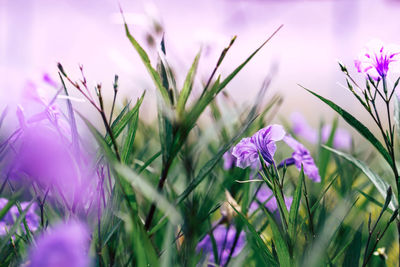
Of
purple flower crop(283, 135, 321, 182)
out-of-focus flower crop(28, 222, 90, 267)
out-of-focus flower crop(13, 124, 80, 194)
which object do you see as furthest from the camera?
purple flower crop(283, 135, 321, 182)

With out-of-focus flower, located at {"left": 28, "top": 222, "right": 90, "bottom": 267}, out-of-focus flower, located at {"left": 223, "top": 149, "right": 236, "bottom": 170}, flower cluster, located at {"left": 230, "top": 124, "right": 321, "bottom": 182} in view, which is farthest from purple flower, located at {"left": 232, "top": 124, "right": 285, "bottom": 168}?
out-of-focus flower, located at {"left": 28, "top": 222, "right": 90, "bottom": 267}

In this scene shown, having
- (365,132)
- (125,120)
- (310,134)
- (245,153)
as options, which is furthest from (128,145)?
(310,134)

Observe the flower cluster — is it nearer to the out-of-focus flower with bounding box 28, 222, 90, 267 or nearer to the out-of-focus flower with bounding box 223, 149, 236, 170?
the out-of-focus flower with bounding box 223, 149, 236, 170

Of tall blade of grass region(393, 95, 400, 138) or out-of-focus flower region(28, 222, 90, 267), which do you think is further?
tall blade of grass region(393, 95, 400, 138)

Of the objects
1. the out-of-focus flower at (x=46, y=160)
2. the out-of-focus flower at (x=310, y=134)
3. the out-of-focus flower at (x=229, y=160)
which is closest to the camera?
the out-of-focus flower at (x=46, y=160)

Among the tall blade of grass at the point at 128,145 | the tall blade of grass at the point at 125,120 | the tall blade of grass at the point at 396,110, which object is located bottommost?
the tall blade of grass at the point at 396,110

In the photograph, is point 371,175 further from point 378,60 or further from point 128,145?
point 128,145

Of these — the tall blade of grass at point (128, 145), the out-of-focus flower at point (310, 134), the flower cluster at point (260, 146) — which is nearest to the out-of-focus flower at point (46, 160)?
the tall blade of grass at point (128, 145)

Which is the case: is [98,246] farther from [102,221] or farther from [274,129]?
[274,129]

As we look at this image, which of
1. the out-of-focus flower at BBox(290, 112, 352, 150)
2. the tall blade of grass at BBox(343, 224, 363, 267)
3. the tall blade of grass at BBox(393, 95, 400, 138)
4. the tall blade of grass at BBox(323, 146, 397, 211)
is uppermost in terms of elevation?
the tall blade of grass at BBox(393, 95, 400, 138)

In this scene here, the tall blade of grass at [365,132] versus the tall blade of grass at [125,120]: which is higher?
the tall blade of grass at [125,120]

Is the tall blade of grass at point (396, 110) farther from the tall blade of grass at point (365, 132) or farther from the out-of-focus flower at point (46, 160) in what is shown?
the out-of-focus flower at point (46, 160)

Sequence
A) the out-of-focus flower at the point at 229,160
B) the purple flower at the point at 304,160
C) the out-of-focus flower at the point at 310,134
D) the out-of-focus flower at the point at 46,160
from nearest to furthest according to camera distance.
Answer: the out-of-focus flower at the point at 46,160 < the purple flower at the point at 304,160 < the out-of-focus flower at the point at 229,160 < the out-of-focus flower at the point at 310,134

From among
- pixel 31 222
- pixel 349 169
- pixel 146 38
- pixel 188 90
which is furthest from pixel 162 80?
pixel 349 169
